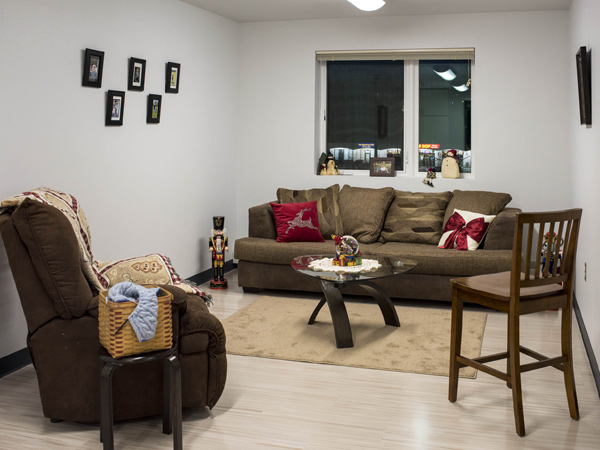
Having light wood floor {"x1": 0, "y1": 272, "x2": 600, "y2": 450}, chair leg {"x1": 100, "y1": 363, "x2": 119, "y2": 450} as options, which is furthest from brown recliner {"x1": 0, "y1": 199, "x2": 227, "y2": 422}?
chair leg {"x1": 100, "y1": 363, "x2": 119, "y2": 450}

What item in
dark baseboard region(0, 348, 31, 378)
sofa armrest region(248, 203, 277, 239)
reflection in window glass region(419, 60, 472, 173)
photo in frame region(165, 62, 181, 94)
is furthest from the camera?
reflection in window glass region(419, 60, 472, 173)

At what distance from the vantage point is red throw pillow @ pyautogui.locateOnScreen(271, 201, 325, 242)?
554 centimetres

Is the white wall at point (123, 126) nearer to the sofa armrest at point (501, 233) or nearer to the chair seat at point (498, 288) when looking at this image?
the chair seat at point (498, 288)

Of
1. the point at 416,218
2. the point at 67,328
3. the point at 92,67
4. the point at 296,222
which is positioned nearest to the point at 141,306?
the point at 67,328

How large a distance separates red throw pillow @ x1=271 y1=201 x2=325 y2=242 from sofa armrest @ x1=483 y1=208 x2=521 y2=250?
4.83 feet

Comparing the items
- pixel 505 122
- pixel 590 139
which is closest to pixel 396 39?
pixel 505 122

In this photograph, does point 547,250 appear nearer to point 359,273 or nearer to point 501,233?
point 359,273

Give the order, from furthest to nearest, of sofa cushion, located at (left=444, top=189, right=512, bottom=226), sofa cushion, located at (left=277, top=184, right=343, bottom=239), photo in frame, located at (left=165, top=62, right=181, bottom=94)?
sofa cushion, located at (left=277, top=184, right=343, bottom=239) < sofa cushion, located at (left=444, top=189, right=512, bottom=226) < photo in frame, located at (left=165, top=62, right=181, bottom=94)

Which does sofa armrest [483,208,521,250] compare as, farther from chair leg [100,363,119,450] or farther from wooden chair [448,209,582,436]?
chair leg [100,363,119,450]

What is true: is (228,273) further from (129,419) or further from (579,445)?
(579,445)

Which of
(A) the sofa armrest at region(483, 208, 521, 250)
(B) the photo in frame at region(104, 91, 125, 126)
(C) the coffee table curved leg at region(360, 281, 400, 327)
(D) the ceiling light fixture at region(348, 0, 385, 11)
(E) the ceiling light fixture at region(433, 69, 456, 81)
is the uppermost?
(D) the ceiling light fixture at region(348, 0, 385, 11)

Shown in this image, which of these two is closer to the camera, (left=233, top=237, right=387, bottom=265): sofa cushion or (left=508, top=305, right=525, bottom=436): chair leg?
(left=508, top=305, right=525, bottom=436): chair leg

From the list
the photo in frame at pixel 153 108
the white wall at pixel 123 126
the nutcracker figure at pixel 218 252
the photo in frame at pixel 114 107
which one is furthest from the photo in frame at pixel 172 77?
the nutcracker figure at pixel 218 252

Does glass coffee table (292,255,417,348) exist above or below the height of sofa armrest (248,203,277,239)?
below
